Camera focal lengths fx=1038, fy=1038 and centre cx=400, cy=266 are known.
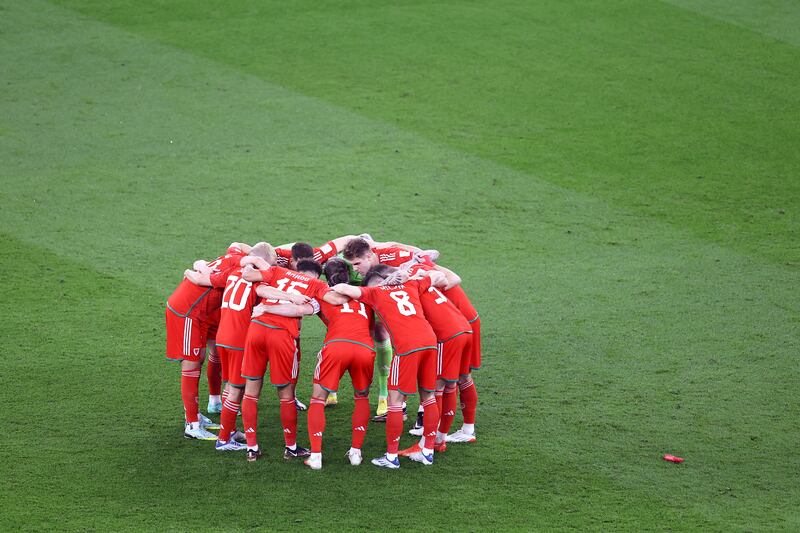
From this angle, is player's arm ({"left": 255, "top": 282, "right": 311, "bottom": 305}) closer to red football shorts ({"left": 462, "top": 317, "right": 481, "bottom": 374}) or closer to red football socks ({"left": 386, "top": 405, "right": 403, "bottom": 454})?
red football socks ({"left": 386, "top": 405, "right": 403, "bottom": 454})

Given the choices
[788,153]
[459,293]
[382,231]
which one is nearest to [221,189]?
[382,231]

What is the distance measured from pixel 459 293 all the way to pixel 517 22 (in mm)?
11184

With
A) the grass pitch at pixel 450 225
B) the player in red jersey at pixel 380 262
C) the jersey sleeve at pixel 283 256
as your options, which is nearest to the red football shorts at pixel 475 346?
the grass pitch at pixel 450 225

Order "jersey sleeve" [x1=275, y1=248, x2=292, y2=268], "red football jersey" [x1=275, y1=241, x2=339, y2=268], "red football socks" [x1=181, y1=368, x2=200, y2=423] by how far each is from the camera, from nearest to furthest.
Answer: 1. "red football socks" [x1=181, y1=368, x2=200, y2=423]
2. "jersey sleeve" [x1=275, y1=248, x2=292, y2=268]
3. "red football jersey" [x1=275, y1=241, x2=339, y2=268]

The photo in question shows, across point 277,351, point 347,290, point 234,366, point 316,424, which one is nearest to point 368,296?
point 347,290

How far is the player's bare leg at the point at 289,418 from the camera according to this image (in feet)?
24.6

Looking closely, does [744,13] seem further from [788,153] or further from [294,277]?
[294,277]

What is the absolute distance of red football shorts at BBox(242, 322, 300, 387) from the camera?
738cm

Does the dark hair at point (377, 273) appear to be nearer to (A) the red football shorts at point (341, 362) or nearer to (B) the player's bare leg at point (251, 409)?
(A) the red football shorts at point (341, 362)

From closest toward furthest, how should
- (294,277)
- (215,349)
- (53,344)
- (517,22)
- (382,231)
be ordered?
(294,277)
(215,349)
(53,344)
(382,231)
(517,22)

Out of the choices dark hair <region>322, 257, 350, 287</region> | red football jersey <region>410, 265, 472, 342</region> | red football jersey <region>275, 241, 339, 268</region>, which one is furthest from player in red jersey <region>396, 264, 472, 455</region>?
red football jersey <region>275, 241, 339, 268</region>

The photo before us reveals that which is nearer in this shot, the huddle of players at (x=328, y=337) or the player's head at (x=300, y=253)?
the huddle of players at (x=328, y=337)

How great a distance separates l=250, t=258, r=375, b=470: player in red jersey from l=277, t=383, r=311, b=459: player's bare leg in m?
0.15

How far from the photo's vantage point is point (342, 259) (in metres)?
7.92
